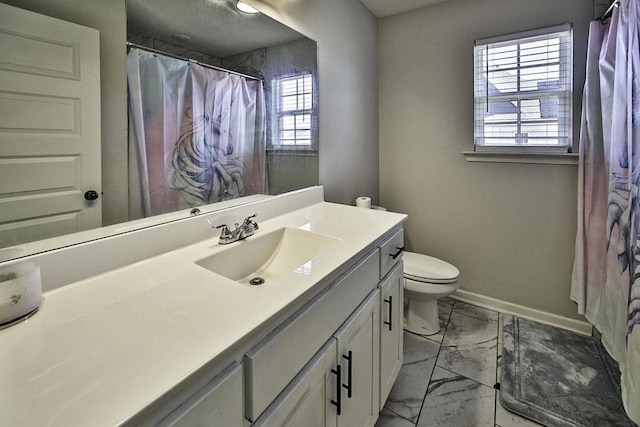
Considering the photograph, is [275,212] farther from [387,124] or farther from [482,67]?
[482,67]

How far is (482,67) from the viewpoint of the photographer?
88.5 inches

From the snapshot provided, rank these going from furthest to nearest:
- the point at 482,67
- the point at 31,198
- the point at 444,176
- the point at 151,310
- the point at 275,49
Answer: the point at 444,176
the point at 482,67
the point at 275,49
the point at 31,198
the point at 151,310

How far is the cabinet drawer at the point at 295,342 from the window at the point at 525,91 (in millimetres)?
1721

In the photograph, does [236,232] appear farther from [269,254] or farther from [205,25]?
[205,25]

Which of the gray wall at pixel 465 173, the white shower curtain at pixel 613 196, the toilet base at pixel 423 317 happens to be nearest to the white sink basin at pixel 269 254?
the toilet base at pixel 423 317

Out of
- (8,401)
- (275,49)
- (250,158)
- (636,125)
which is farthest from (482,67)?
(8,401)

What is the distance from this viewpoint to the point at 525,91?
6.96 ft

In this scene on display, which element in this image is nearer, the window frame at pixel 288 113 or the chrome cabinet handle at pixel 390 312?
the chrome cabinet handle at pixel 390 312

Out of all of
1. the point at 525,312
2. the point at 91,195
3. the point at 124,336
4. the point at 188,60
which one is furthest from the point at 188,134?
the point at 525,312

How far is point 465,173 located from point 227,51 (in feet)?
6.07

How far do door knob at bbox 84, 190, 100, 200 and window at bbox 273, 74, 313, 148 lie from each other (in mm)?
889

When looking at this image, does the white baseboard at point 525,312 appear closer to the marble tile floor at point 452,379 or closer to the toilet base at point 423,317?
the marble tile floor at point 452,379

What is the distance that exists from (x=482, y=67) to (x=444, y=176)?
31.0 inches

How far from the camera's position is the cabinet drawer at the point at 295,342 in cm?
66
